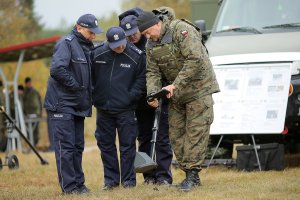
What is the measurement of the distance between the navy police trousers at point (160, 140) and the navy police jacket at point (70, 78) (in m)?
0.92

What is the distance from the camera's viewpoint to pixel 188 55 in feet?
27.1

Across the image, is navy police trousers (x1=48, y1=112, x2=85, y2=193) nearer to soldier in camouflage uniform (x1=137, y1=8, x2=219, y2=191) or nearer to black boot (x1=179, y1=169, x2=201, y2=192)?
soldier in camouflage uniform (x1=137, y1=8, x2=219, y2=191)

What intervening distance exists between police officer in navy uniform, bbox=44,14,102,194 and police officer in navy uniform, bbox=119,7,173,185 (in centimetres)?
65

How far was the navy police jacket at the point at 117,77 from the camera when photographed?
29.5 ft

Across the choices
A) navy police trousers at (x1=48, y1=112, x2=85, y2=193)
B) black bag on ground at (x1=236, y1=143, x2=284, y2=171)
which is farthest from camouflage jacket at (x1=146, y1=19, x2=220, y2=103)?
black bag on ground at (x1=236, y1=143, x2=284, y2=171)

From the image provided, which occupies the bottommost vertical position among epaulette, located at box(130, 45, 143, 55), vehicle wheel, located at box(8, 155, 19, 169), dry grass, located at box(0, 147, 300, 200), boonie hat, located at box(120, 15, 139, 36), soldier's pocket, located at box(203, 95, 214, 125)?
vehicle wheel, located at box(8, 155, 19, 169)

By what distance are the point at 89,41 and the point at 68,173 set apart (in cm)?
153

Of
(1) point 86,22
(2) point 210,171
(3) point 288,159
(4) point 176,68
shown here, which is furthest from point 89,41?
(3) point 288,159

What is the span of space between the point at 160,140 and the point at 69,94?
1321 mm

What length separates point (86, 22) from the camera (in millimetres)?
8648

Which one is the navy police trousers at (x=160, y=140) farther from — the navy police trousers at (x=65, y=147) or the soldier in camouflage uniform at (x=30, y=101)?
the soldier in camouflage uniform at (x=30, y=101)

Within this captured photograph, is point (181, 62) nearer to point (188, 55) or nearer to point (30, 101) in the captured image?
point (188, 55)

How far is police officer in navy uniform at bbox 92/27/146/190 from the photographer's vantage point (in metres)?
8.99

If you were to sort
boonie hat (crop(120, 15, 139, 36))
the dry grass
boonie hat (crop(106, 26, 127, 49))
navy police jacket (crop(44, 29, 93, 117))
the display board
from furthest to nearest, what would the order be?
the display board < boonie hat (crop(120, 15, 139, 36)) < boonie hat (crop(106, 26, 127, 49)) < navy police jacket (crop(44, 29, 93, 117)) < the dry grass
